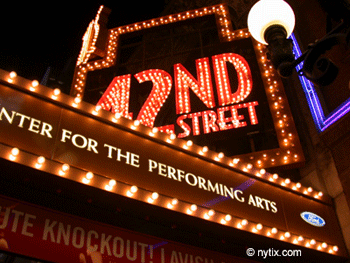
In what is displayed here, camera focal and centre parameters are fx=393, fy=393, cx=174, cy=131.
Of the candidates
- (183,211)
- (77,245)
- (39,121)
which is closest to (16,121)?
(39,121)

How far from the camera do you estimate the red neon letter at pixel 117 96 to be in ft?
30.2

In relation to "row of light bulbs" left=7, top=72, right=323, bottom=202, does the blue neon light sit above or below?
above

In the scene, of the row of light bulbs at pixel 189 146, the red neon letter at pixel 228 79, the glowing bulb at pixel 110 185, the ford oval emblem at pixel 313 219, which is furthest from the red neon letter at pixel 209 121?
the glowing bulb at pixel 110 185

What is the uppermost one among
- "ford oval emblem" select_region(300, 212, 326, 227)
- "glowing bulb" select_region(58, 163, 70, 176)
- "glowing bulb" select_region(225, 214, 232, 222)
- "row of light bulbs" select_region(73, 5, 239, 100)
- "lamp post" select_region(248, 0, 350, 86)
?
"row of light bulbs" select_region(73, 5, 239, 100)

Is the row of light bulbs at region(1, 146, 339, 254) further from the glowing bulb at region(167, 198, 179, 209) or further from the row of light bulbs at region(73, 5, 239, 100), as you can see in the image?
the row of light bulbs at region(73, 5, 239, 100)

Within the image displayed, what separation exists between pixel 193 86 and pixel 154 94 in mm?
928

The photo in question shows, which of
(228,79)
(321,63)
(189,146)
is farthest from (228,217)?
(228,79)

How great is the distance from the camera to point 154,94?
30.0 feet

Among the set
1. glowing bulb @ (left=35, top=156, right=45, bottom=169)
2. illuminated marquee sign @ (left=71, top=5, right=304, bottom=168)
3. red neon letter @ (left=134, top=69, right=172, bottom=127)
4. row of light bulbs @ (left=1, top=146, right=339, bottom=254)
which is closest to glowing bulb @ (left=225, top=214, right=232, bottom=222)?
row of light bulbs @ (left=1, top=146, right=339, bottom=254)

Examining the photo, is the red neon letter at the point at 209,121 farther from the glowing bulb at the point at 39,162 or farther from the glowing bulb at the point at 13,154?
the glowing bulb at the point at 13,154

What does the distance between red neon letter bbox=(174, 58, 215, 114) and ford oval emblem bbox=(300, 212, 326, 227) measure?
3129 millimetres

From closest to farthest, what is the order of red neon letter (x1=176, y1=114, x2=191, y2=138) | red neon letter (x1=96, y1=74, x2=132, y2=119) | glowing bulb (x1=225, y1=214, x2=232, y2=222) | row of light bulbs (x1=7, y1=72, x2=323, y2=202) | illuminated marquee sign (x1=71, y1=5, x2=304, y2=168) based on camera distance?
row of light bulbs (x1=7, y1=72, x2=323, y2=202), glowing bulb (x1=225, y1=214, x2=232, y2=222), illuminated marquee sign (x1=71, y1=5, x2=304, y2=168), red neon letter (x1=176, y1=114, x2=191, y2=138), red neon letter (x1=96, y1=74, x2=132, y2=119)

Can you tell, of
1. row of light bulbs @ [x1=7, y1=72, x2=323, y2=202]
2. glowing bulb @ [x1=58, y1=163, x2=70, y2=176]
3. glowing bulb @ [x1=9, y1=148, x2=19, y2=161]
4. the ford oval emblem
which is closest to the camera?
glowing bulb @ [x1=9, y1=148, x2=19, y2=161]

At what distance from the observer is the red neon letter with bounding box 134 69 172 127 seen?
343 inches
